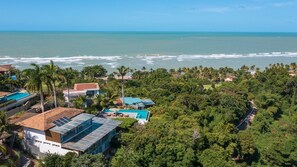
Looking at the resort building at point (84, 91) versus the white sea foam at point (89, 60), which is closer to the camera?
the resort building at point (84, 91)

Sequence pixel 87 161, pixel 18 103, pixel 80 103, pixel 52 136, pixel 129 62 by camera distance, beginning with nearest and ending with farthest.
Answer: pixel 87 161 → pixel 52 136 → pixel 18 103 → pixel 80 103 → pixel 129 62

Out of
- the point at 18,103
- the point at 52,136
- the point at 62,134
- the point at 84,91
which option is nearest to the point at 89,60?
the point at 84,91

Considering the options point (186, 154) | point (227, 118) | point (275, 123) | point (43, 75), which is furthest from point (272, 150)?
point (43, 75)

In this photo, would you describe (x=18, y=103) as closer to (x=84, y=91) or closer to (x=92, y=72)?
(x=84, y=91)

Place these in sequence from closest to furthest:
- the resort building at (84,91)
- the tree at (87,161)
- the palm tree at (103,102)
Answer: the tree at (87,161), the palm tree at (103,102), the resort building at (84,91)

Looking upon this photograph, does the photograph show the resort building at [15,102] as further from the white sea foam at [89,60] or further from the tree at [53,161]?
the white sea foam at [89,60]

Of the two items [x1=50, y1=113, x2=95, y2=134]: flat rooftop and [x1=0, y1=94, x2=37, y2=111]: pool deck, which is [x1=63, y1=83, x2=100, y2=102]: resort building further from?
[x1=50, y1=113, x2=95, y2=134]: flat rooftop

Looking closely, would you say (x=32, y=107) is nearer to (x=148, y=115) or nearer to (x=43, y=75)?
(x=43, y=75)

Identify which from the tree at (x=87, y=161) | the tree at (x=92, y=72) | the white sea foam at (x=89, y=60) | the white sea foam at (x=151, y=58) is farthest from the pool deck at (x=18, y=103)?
the white sea foam at (x=151, y=58)
